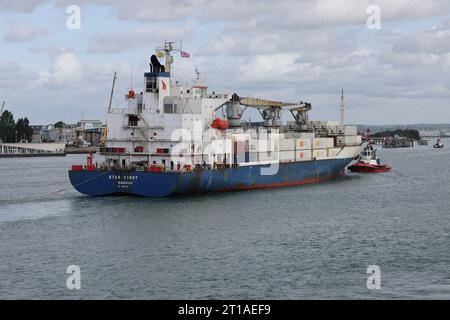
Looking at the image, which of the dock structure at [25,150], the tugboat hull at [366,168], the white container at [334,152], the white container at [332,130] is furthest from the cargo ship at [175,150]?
the dock structure at [25,150]

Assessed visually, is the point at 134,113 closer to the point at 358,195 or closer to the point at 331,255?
the point at 358,195

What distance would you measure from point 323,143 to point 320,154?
4.85 ft

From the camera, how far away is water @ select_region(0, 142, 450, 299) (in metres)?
25.5

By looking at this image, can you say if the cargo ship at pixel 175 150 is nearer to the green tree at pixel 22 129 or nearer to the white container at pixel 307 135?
the white container at pixel 307 135

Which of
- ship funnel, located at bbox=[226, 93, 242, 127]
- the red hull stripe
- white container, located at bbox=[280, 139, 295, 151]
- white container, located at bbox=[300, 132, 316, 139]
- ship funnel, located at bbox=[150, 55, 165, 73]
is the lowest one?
the red hull stripe

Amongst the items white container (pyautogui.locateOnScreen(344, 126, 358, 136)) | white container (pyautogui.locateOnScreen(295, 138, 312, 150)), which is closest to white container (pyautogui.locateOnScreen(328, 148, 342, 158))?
white container (pyautogui.locateOnScreen(295, 138, 312, 150))

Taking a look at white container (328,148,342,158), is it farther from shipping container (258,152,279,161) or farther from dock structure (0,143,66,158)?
dock structure (0,143,66,158)

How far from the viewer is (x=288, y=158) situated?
211ft

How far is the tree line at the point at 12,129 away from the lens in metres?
163

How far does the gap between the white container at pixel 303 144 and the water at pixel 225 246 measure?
1274 cm

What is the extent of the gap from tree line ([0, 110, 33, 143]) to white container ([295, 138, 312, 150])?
112 metres

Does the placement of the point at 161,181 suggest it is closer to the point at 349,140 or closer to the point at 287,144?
the point at 287,144

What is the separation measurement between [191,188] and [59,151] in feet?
390

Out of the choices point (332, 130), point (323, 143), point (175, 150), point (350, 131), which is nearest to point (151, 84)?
point (175, 150)
